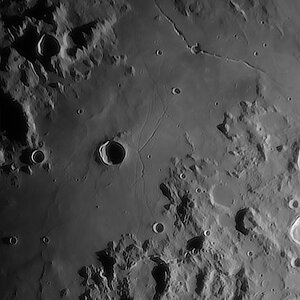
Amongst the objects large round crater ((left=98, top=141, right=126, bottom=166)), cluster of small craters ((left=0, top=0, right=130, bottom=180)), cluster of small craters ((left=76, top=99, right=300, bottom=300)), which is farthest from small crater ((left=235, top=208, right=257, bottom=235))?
cluster of small craters ((left=0, top=0, right=130, bottom=180))

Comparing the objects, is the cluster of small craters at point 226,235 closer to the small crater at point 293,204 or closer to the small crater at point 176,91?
the small crater at point 293,204

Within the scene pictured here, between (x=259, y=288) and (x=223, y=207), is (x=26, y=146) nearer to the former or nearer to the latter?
(x=223, y=207)

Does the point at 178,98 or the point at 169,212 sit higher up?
the point at 178,98

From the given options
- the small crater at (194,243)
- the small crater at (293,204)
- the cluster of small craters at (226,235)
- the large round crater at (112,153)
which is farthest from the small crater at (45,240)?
the small crater at (293,204)

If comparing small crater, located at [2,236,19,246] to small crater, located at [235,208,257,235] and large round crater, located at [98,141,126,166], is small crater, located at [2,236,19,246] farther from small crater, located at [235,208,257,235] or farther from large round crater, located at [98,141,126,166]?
small crater, located at [235,208,257,235]

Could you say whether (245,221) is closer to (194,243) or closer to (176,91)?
(194,243)

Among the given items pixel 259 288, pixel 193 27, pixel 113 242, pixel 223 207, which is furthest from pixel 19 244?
pixel 193 27
